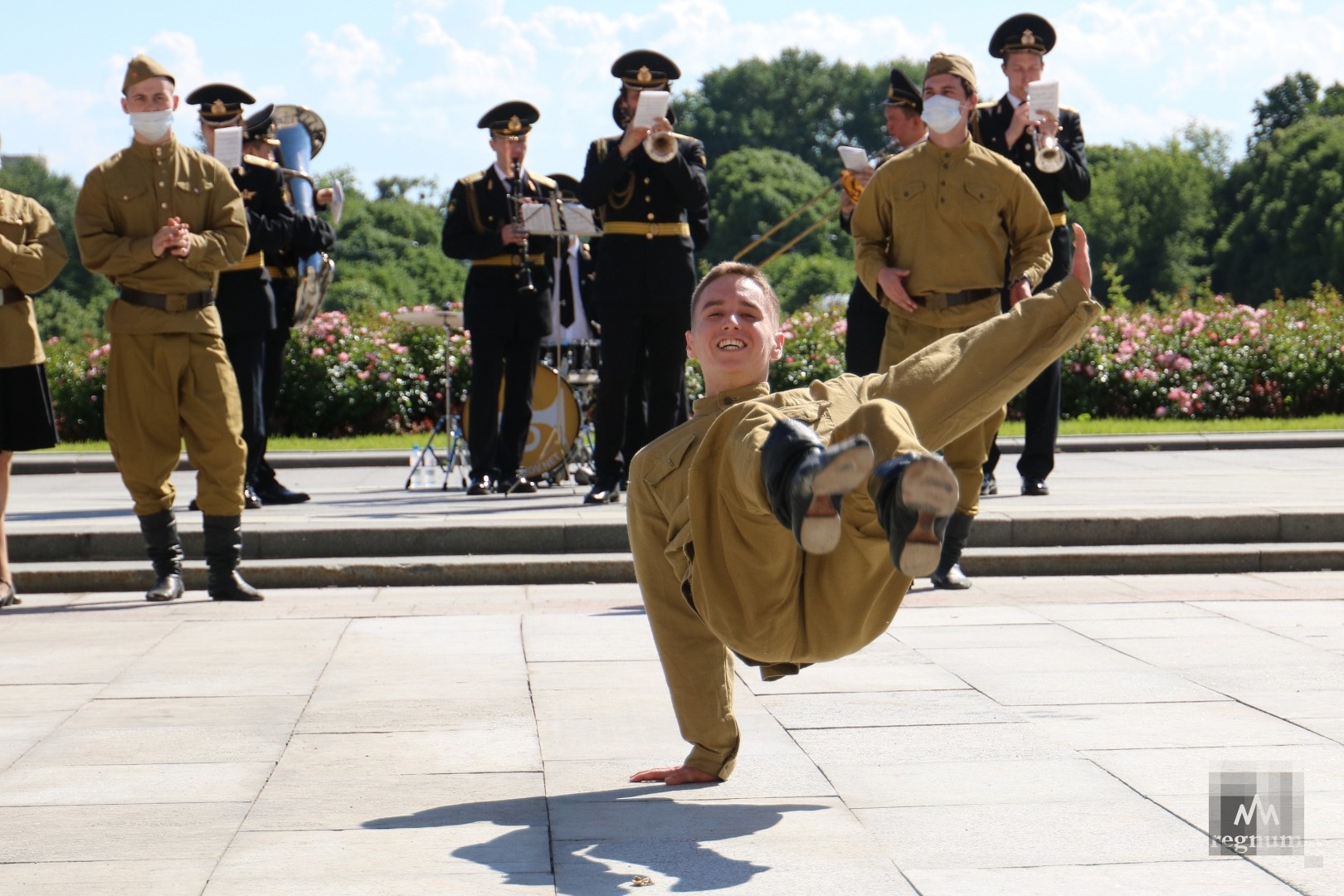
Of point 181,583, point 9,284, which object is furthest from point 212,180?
point 181,583

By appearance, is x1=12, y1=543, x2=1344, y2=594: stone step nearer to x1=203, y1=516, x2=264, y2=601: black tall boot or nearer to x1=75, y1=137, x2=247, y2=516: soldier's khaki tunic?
x1=203, y1=516, x2=264, y2=601: black tall boot

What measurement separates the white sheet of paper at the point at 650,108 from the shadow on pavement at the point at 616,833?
6.11 m

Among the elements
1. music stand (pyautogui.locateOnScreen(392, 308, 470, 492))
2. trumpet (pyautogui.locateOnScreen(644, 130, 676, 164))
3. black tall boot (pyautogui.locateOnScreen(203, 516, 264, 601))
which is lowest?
black tall boot (pyautogui.locateOnScreen(203, 516, 264, 601))

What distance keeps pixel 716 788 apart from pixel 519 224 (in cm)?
742

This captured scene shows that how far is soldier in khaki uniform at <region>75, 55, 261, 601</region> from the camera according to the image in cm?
799

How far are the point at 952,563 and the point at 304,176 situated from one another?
5.99 meters

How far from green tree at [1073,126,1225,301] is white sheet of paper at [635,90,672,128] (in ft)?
235

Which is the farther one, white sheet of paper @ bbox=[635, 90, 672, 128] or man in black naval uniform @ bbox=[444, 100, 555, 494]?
man in black naval uniform @ bbox=[444, 100, 555, 494]

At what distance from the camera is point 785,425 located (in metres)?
3.74

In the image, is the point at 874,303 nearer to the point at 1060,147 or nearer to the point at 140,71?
the point at 1060,147

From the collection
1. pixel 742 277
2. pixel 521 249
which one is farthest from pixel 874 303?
pixel 742 277

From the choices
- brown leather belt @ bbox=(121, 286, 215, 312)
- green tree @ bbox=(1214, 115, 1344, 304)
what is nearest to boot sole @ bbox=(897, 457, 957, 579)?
brown leather belt @ bbox=(121, 286, 215, 312)

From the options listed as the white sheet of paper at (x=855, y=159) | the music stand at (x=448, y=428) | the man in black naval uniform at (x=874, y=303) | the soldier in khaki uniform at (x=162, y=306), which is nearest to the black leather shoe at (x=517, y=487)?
the music stand at (x=448, y=428)

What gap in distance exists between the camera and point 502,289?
460 inches
